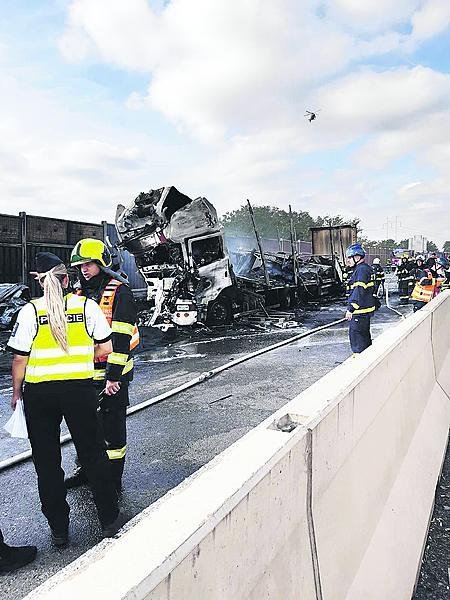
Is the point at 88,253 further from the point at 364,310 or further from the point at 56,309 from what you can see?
the point at 364,310

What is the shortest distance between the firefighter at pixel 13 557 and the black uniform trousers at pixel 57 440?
0.59 ft

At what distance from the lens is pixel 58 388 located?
2.69 meters

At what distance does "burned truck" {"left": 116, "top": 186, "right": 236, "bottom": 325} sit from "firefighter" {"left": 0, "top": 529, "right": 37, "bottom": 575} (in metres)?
7.83

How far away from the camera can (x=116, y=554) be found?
113 cm

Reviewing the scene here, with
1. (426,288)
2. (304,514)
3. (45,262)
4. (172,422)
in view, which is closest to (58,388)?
(45,262)

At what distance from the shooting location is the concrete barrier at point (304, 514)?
44.6 inches

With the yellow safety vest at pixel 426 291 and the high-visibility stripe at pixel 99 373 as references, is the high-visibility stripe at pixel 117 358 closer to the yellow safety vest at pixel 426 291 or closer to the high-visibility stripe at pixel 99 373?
the high-visibility stripe at pixel 99 373

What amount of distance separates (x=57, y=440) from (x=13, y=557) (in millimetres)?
628

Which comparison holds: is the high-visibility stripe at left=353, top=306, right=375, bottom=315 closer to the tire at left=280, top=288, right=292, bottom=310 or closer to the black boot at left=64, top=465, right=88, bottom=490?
the black boot at left=64, top=465, right=88, bottom=490

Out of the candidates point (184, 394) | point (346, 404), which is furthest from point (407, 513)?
Answer: point (184, 394)

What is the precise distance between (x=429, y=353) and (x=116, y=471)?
3.01 meters

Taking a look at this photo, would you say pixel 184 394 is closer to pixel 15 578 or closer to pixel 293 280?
pixel 15 578

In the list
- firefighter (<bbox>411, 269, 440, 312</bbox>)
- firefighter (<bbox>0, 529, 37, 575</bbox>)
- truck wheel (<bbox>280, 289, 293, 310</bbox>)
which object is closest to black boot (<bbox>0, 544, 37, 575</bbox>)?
firefighter (<bbox>0, 529, 37, 575</bbox>)

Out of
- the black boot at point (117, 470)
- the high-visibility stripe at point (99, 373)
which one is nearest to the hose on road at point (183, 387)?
the black boot at point (117, 470)
